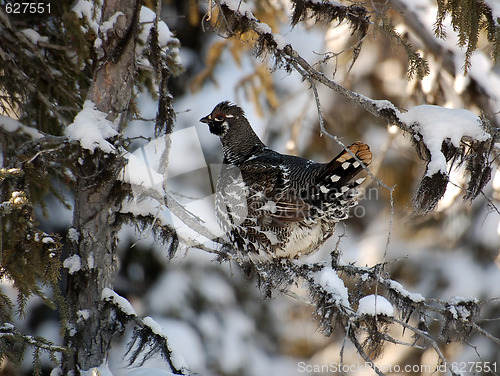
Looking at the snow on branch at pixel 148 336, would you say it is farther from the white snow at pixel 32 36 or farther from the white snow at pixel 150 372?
the white snow at pixel 32 36

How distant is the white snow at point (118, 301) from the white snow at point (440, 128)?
6.47 feet

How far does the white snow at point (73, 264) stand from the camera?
3061 millimetres

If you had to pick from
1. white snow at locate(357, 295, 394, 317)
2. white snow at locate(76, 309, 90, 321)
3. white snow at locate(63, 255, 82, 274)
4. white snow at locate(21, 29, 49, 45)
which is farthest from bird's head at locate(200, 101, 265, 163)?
white snow at locate(357, 295, 394, 317)

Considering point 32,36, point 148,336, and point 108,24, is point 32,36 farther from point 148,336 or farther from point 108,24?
point 148,336

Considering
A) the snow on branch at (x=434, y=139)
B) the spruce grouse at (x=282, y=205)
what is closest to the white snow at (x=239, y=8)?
the snow on branch at (x=434, y=139)

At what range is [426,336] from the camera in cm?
248

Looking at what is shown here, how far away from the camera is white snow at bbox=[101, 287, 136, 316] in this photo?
9.93ft

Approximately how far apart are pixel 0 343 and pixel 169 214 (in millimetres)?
1176

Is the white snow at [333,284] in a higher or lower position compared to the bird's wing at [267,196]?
lower

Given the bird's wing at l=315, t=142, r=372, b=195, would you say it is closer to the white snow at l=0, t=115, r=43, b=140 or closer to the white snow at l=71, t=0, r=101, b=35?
the white snow at l=71, t=0, r=101, b=35

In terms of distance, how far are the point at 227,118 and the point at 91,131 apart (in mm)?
1902

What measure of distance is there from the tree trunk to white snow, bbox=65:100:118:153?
17cm

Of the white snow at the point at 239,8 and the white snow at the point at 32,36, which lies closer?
the white snow at the point at 239,8

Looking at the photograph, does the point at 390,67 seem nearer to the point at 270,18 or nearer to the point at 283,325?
the point at 270,18
